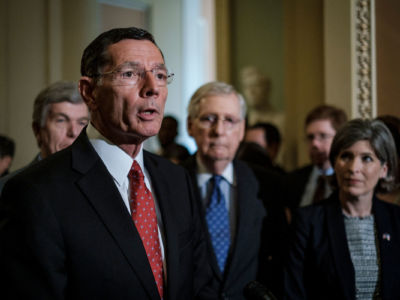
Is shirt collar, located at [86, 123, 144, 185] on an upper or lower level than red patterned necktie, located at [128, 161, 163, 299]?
upper

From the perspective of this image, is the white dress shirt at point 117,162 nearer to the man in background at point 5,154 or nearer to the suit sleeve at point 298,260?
the suit sleeve at point 298,260

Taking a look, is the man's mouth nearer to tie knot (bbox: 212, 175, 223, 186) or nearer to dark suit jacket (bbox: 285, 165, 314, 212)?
tie knot (bbox: 212, 175, 223, 186)

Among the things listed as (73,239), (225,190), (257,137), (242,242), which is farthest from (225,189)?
(257,137)

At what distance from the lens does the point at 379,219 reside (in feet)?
5.90

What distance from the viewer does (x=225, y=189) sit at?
6.72 feet

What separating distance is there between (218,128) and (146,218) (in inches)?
32.7

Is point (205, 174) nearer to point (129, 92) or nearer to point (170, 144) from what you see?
point (129, 92)

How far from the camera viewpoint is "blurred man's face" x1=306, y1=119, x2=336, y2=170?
2594 millimetres

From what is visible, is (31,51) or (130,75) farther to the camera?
(31,51)

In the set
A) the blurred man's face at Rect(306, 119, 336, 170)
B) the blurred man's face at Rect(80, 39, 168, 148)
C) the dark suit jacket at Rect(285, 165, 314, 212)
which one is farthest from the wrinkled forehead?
the blurred man's face at Rect(306, 119, 336, 170)

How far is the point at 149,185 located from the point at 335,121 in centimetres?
160

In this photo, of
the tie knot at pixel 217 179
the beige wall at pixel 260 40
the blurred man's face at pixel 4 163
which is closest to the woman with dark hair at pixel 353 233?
the tie knot at pixel 217 179

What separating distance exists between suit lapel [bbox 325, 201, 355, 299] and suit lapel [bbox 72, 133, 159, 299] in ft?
2.93

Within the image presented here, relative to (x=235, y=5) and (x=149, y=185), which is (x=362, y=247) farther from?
(x=235, y=5)
